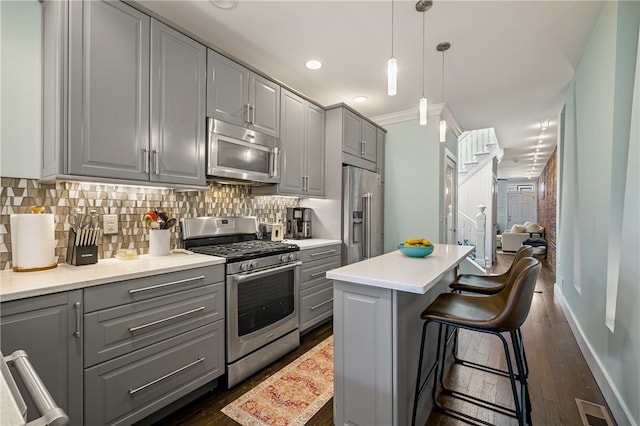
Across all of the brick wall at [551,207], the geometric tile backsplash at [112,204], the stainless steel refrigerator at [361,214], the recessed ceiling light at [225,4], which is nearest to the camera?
the geometric tile backsplash at [112,204]

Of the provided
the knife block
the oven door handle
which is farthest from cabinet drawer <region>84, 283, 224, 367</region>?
the knife block

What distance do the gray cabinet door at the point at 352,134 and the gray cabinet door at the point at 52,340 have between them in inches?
115

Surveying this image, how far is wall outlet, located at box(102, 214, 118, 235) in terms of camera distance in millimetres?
1995

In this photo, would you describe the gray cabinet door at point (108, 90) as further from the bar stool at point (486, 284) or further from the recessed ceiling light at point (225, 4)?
the bar stool at point (486, 284)

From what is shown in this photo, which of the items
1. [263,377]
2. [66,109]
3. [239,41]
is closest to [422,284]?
[263,377]

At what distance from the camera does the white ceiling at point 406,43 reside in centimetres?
214

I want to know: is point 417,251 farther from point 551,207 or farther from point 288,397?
point 551,207

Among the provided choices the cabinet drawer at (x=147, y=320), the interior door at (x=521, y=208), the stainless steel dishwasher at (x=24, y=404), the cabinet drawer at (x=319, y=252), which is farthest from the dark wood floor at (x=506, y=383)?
the interior door at (x=521, y=208)

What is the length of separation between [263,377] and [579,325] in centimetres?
313

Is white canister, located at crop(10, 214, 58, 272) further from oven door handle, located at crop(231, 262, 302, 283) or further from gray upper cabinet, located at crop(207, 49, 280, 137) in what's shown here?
gray upper cabinet, located at crop(207, 49, 280, 137)

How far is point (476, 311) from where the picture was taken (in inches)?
62.9

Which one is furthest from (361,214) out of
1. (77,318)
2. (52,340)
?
(52,340)

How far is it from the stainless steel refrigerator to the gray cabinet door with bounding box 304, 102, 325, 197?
0.97 feet

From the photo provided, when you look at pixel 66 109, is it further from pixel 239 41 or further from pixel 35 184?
pixel 239 41
